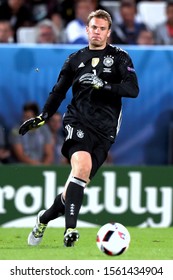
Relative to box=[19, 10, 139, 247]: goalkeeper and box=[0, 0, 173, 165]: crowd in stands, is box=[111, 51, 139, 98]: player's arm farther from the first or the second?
box=[0, 0, 173, 165]: crowd in stands

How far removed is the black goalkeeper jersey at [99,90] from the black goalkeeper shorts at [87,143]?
6 centimetres

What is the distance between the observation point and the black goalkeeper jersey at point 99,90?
33.2 feet

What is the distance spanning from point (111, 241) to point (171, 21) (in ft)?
27.2

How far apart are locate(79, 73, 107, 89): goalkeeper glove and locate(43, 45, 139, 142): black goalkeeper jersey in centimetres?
4

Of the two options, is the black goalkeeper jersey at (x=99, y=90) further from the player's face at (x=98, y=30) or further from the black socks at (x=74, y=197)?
the black socks at (x=74, y=197)

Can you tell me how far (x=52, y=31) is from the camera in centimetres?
1573

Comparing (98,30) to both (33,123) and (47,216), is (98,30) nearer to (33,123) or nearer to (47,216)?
(33,123)

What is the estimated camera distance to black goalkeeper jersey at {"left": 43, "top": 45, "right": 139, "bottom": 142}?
1011 cm

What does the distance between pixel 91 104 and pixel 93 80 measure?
0.26m

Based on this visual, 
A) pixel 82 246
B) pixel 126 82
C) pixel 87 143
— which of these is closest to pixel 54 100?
pixel 87 143

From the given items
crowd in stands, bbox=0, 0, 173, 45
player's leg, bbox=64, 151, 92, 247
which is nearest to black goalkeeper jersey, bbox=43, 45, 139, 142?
player's leg, bbox=64, 151, 92, 247

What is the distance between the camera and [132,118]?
1462 centimetres

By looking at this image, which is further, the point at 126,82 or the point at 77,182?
the point at 126,82
